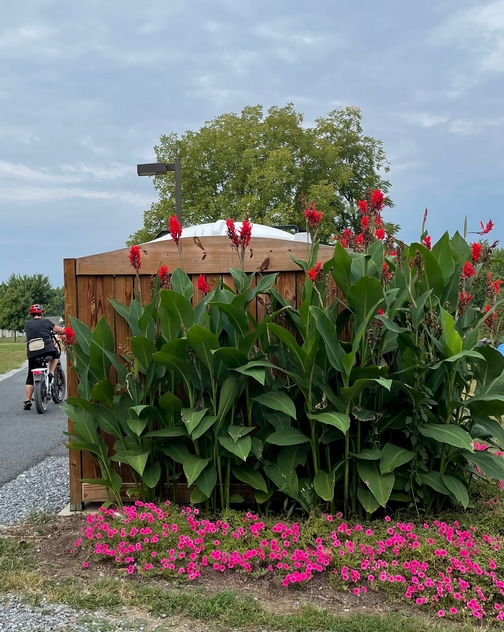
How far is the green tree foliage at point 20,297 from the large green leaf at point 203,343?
170ft

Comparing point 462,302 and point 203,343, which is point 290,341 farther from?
point 462,302

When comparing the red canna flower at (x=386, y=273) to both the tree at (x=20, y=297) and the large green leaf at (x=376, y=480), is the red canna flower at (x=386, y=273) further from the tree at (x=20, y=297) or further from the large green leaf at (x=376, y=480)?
the tree at (x=20, y=297)

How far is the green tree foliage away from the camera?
174ft

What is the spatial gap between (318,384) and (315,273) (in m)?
0.70

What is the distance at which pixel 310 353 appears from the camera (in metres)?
3.38

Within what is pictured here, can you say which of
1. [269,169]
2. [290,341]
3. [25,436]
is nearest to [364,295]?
[290,341]

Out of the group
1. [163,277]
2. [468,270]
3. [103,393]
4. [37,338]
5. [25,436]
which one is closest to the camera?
[468,270]

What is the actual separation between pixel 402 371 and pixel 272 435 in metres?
0.92

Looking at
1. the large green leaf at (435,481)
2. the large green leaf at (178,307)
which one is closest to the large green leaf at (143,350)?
the large green leaf at (178,307)

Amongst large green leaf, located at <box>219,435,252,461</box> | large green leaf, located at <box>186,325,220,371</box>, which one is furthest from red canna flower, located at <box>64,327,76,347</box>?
large green leaf, located at <box>219,435,252,461</box>

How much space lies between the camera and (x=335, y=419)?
10.8 ft

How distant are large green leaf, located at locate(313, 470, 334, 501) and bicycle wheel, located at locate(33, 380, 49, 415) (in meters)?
6.86

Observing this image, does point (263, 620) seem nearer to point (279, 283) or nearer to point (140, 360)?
point (140, 360)

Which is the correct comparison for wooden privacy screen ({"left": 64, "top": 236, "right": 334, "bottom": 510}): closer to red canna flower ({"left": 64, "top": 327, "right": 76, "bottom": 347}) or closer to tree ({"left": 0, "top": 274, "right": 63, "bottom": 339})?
red canna flower ({"left": 64, "top": 327, "right": 76, "bottom": 347})
